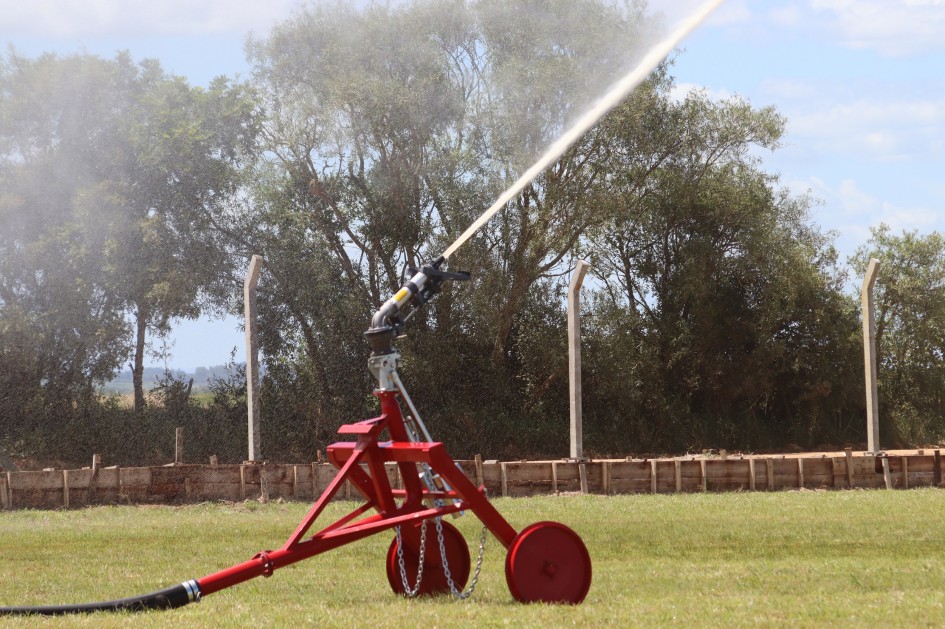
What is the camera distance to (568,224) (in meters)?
26.1

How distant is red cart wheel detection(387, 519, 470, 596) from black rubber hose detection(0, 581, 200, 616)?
1.40 metres

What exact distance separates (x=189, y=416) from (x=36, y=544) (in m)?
14.2

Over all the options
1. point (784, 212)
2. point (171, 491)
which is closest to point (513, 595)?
point (171, 491)

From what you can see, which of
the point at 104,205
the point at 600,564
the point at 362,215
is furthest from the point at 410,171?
the point at 600,564

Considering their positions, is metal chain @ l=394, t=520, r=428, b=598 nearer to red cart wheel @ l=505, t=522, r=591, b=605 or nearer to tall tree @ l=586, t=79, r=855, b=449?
red cart wheel @ l=505, t=522, r=591, b=605

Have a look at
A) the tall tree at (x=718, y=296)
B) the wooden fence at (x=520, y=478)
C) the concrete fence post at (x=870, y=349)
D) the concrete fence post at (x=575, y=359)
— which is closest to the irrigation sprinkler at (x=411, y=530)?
the wooden fence at (x=520, y=478)

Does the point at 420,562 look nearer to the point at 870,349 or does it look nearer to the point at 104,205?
the point at 870,349

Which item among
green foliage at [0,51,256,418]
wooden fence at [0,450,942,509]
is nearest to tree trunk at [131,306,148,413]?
green foliage at [0,51,256,418]

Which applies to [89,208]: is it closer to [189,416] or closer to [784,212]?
[189,416]

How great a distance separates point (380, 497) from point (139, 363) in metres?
20.1

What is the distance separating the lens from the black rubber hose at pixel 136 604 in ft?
21.5

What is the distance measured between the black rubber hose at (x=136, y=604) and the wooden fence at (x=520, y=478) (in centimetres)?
875

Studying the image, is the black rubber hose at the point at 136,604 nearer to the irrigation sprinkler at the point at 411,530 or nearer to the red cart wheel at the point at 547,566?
the irrigation sprinkler at the point at 411,530

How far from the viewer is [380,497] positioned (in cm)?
702
